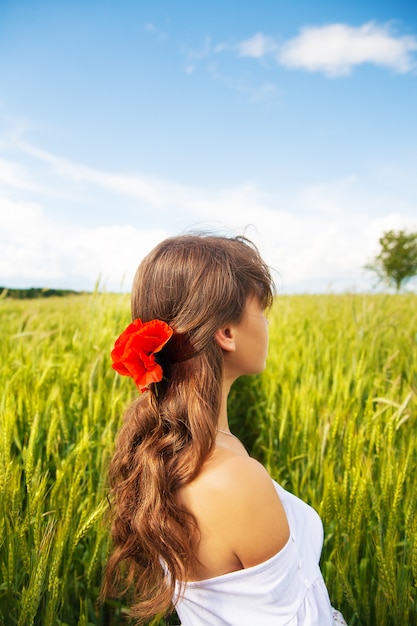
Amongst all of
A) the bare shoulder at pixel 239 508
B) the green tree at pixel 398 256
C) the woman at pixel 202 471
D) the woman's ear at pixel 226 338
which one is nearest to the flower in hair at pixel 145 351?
the woman at pixel 202 471

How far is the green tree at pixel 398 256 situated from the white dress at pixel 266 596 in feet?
95.5

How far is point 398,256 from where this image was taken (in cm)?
2938

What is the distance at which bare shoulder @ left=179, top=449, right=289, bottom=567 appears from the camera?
0.98 metres

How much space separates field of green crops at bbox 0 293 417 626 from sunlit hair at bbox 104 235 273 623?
0.15 meters

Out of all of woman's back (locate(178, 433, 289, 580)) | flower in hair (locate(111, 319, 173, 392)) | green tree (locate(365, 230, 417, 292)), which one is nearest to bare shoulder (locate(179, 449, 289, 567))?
woman's back (locate(178, 433, 289, 580))

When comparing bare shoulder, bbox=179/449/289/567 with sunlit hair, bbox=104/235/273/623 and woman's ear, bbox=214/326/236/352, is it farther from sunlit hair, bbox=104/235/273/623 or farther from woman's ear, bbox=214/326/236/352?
woman's ear, bbox=214/326/236/352

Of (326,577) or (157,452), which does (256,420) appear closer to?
(326,577)

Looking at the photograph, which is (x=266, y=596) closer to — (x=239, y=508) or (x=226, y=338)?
(x=239, y=508)

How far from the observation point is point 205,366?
1075 millimetres

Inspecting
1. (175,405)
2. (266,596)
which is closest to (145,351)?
(175,405)

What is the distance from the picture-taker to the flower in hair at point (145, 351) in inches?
41.1

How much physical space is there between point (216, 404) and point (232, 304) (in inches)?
8.5

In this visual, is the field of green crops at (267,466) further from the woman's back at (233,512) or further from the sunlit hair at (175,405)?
the woman's back at (233,512)

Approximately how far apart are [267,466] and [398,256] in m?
29.6
